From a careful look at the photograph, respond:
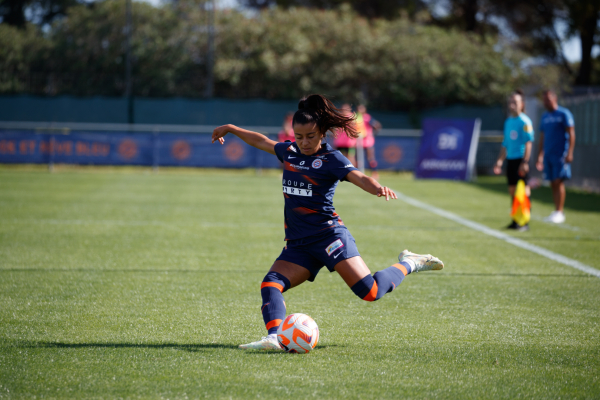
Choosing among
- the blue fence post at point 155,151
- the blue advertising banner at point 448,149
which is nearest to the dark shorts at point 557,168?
the blue advertising banner at point 448,149

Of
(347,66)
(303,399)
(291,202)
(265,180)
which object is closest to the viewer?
(303,399)

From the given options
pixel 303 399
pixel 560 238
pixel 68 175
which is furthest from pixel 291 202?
pixel 68 175

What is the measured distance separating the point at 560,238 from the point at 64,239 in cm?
708

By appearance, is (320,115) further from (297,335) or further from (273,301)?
(297,335)

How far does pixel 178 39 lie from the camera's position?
91.9ft

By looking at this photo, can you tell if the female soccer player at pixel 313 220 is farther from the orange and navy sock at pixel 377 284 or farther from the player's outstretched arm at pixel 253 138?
the player's outstretched arm at pixel 253 138

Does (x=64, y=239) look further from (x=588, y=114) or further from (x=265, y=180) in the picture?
(x=588, y=114)

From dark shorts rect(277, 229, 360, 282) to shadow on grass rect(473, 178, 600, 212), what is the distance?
10.5 metres

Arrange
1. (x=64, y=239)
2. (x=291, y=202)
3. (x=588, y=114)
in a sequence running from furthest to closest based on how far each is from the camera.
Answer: (x=588, y=114)
(x=64, y=239)
(x=291, y=202)

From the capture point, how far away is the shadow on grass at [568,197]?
544 inches

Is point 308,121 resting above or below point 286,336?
above

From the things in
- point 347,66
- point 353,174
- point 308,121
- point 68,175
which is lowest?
point 68,175

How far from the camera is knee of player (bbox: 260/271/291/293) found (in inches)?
167

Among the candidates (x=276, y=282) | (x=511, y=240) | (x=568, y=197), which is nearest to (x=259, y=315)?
(x=276, y=282)
